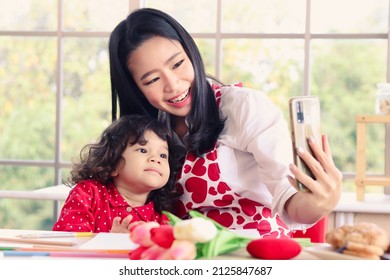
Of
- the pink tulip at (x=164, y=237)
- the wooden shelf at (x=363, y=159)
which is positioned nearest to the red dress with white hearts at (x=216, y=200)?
the pink tulip at (x=164, y=237)

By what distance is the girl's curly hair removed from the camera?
1.98 metres

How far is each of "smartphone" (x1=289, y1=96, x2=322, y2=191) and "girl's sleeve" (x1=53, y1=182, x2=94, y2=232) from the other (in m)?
0.69

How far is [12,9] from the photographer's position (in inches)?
172

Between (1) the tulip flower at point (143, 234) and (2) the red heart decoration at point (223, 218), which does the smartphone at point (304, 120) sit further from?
(2) the red heart decoration at point (223, 218)

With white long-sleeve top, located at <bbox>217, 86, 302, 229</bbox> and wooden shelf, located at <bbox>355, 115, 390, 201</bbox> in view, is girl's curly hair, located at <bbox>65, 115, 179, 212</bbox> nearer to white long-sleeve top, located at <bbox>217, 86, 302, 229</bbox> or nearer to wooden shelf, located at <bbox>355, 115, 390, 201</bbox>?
white long-sleeve top, located at <bbox>217, 86, 302, 229</bbox>

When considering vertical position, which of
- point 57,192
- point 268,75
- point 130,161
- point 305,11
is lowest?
point 57,192

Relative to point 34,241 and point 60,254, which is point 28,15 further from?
point 60,254

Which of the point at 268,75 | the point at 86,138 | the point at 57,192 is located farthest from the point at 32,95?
the point at 268,75

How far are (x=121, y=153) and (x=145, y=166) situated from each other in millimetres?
94

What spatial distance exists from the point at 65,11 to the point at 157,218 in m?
2.43

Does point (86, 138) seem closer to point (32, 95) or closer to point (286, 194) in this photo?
point (32, 95)

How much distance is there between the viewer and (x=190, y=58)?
203 centimetres

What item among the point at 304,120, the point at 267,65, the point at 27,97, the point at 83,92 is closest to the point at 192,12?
the point at 267,65
